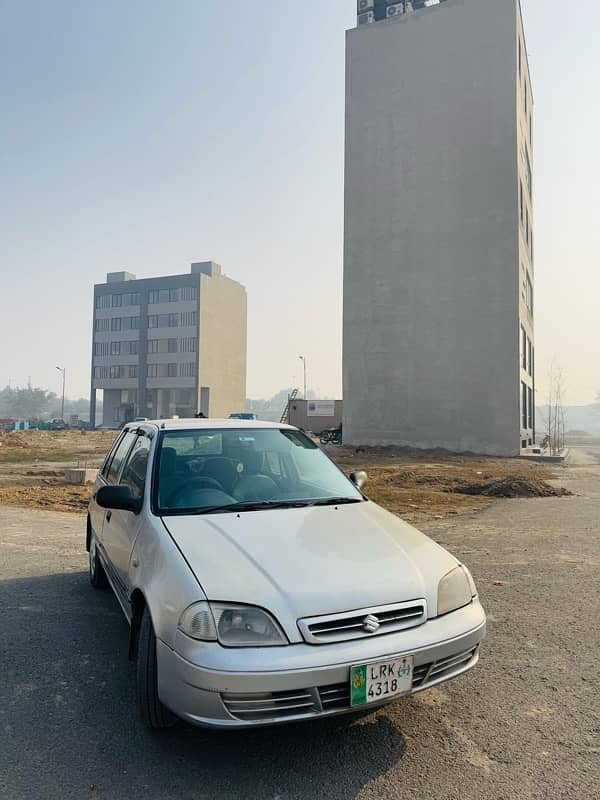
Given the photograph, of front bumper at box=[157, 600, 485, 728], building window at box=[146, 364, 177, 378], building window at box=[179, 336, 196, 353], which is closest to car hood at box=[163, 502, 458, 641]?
front bumper at box=[157, 600, 485, 728]

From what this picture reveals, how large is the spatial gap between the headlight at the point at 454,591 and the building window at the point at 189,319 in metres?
93.3

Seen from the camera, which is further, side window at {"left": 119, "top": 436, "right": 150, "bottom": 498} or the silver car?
side window at {"left": 119, "top": 436, "right": 150, "bottom": 498}

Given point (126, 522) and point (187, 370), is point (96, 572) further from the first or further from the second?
point (187, 370)

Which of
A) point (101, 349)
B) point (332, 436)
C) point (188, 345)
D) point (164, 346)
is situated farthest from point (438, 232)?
point (101, 349)

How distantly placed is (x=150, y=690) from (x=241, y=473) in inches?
61.6

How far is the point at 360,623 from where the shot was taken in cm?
277

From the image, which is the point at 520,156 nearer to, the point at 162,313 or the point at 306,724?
the point at 306,724

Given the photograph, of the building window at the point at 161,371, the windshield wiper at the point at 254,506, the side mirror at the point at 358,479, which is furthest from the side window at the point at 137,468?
the building window at the point at 161,371

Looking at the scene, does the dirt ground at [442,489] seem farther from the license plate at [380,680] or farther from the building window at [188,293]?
the building window at [188,293]

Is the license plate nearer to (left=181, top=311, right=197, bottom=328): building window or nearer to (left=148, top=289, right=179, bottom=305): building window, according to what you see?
(left=181, top=311, right=197, bottom=328): building window

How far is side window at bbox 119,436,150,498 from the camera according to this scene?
4.16 metres

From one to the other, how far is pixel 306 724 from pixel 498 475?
59.9 ft

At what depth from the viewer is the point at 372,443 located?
119 ft

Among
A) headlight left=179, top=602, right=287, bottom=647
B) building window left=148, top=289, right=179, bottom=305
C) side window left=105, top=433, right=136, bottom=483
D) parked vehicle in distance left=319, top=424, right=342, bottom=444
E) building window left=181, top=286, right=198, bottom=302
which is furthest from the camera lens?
building window left=148, top=289, right=179, bottom=305
